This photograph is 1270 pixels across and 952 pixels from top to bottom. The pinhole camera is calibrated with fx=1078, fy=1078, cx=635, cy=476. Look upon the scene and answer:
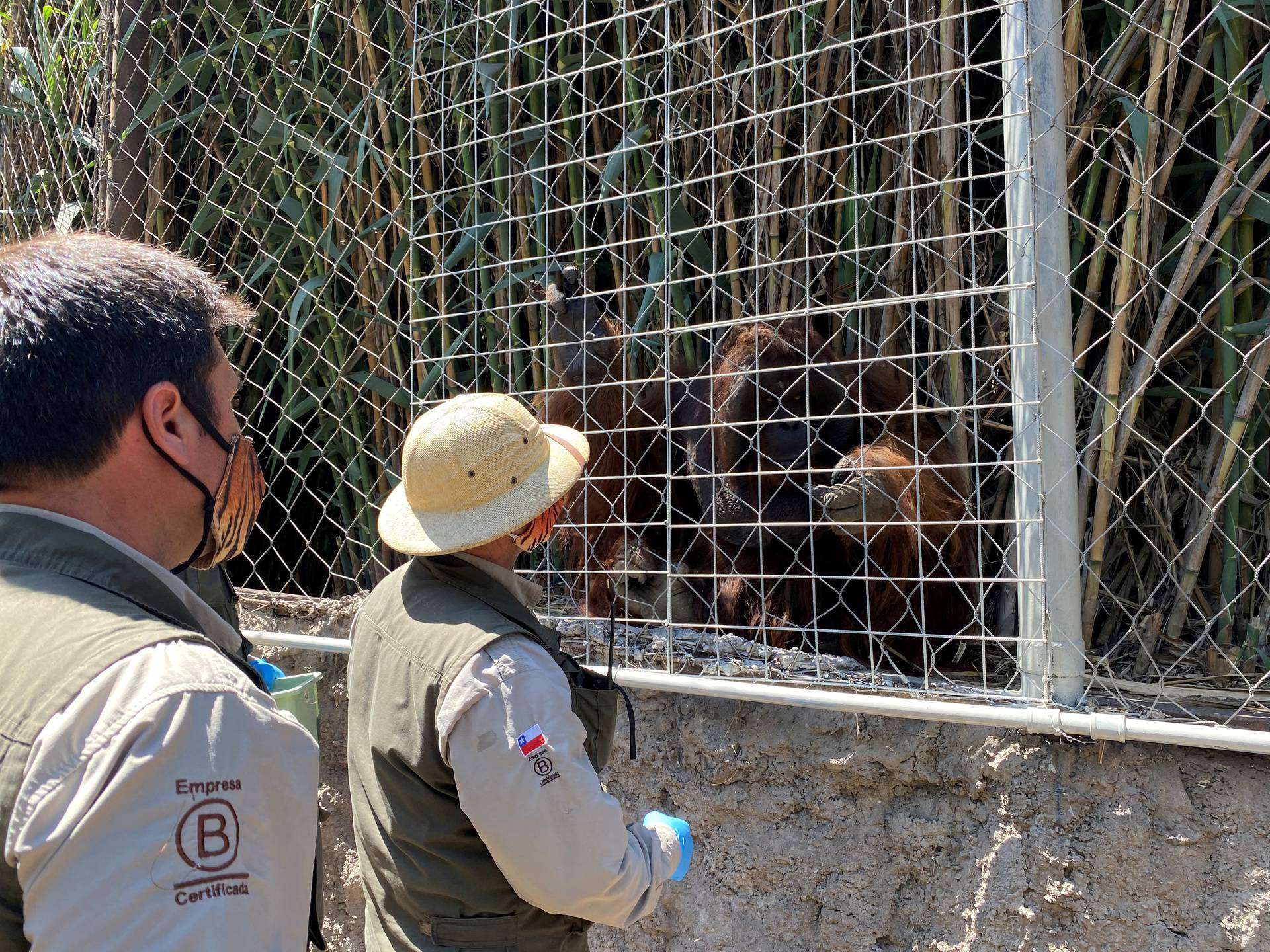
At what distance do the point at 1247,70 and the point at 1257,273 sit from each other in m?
0.57

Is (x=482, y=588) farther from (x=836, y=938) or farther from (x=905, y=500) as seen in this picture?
(x=905, y=500)

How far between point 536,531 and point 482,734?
38 centimetres

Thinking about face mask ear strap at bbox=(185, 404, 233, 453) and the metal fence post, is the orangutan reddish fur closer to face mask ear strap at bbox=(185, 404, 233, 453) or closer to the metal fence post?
the metal fence post

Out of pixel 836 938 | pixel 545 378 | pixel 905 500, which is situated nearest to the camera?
pixel 836 938

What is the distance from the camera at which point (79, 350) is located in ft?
2.90

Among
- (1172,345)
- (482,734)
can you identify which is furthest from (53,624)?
(1172,345)

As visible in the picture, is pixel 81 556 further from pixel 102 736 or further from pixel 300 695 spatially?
pixel 300 695

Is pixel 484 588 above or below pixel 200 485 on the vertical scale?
below

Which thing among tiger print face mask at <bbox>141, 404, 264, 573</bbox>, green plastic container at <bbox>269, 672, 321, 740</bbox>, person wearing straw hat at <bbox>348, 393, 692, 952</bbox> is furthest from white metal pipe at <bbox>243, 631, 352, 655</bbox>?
tiger print face mask at <bbox>141, 404, 264, 573</bbox>

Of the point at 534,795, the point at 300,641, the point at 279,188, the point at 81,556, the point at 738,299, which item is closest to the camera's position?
the point at 81,556

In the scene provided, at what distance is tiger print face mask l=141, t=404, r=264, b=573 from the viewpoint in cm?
98

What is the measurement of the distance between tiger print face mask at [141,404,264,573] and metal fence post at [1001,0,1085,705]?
121cm

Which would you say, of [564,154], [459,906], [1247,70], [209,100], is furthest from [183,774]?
[209,100]

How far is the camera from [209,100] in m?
3.54
